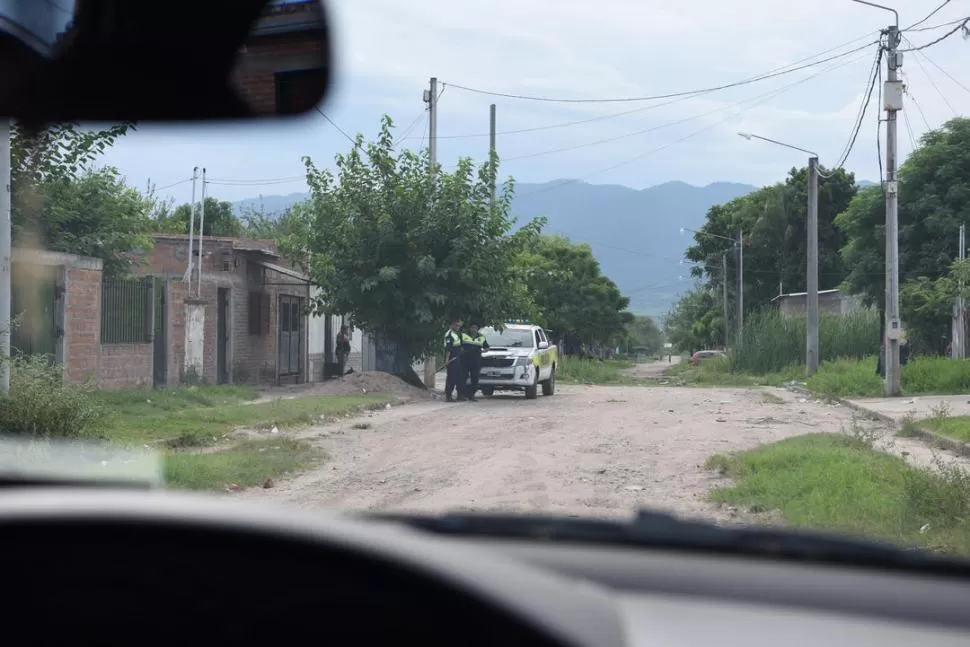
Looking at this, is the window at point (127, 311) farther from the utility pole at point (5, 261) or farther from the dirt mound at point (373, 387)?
the utility pole at point (5, 261)

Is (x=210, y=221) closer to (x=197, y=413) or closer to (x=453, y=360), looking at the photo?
(x=453, y=360)

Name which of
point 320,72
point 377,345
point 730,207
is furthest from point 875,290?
point 320,72

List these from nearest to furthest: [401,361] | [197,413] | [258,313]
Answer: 1. [197,413]
2. [401,361]
3. [258,313]

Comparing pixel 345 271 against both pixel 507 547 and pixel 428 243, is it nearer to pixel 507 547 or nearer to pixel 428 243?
pixel 428 243

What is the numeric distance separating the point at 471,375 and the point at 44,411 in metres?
→ 14.5

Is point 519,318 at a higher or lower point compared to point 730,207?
lower

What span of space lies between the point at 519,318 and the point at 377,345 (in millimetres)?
3606

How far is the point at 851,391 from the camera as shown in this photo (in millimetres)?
26000

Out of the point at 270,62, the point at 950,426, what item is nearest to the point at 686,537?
the point at 270,62

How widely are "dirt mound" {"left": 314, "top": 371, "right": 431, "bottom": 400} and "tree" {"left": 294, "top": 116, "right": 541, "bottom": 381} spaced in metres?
1.42

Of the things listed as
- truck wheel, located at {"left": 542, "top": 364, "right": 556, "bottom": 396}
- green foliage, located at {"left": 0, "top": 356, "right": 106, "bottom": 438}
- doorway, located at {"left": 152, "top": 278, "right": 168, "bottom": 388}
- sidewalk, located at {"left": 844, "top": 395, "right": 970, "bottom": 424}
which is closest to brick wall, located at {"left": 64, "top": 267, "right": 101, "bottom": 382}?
doorway, located at {"left": 152, "top": 278, "right": 168, "bottom": 388}

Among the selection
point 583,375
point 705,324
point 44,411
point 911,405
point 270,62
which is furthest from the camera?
point 705,324

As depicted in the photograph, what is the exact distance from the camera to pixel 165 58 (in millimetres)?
3816

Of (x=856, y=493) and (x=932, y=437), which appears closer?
(x=856, y=493)
